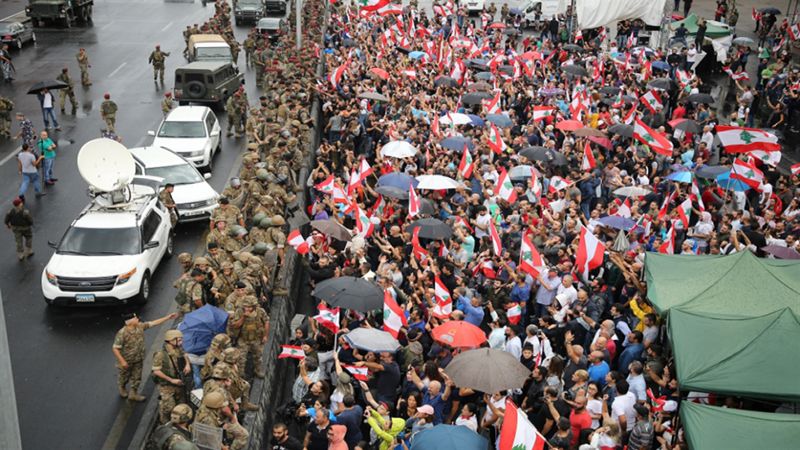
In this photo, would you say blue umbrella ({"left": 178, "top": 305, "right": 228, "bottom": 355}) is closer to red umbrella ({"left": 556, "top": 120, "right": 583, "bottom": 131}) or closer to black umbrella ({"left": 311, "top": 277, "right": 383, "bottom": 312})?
black umbrella ({"left": 311, "top": 277, "right": 383, "bottom": 312})

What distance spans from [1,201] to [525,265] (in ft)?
43.0

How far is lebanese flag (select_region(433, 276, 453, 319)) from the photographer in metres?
11.3

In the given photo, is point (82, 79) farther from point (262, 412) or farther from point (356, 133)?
point (262, 412)

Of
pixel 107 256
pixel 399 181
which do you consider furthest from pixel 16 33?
pixel 399 181

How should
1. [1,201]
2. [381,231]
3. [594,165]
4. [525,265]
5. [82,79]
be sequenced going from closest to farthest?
[525,265], [381,231], [594,165], [1,201], [82,79]

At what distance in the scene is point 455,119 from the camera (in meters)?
20.5

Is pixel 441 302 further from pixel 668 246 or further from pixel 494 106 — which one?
pixel 494 106

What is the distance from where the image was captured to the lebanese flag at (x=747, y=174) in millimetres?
16422

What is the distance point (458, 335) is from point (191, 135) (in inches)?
543

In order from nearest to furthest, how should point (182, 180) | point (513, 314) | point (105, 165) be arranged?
point (513, 314) < point (105, 165) < point (182, 180)

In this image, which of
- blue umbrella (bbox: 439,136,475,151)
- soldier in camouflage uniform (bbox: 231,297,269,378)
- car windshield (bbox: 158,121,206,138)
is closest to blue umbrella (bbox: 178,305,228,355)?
soldier in camouflage uniform (bbox: 231,297,269,378)

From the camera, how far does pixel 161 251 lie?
52.7 feet

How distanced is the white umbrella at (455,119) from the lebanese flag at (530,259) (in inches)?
331

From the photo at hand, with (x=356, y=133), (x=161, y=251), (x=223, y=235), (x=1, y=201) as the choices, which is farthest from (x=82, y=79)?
(x=223, y=235)
